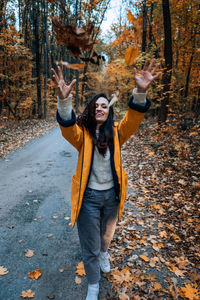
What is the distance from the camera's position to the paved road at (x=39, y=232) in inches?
98.9

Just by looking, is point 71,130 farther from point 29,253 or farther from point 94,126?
point 29,253

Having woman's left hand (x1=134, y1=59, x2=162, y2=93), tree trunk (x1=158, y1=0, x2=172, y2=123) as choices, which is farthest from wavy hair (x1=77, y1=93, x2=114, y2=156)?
tree trunk (x1=158, y1=0, x2=172, y2=123)

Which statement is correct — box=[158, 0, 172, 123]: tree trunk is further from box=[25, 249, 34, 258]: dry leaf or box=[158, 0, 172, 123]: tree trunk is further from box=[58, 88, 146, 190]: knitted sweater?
box=[25, 249, 34, 258]: dry leaf

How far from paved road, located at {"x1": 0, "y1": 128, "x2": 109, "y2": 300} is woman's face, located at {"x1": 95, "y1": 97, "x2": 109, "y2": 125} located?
2201mm

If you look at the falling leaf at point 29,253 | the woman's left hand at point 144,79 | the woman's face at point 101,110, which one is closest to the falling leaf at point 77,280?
the falling leaf at point 29,253

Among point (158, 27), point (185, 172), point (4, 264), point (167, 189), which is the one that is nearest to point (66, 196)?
point (4, 264)

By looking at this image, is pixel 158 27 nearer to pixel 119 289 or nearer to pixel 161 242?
pixel 161 242

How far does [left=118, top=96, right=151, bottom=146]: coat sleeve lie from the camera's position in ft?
6.59

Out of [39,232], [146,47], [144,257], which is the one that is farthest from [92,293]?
[146,47]

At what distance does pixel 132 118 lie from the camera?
208cm

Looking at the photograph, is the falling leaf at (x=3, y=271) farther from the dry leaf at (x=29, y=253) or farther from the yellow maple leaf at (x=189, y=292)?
the yellow maple leaf at (x=189, y=292)

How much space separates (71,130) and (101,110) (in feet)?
1.48

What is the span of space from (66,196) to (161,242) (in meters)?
2.53

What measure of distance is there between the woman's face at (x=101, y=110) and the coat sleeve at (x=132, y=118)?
23 centimetres
